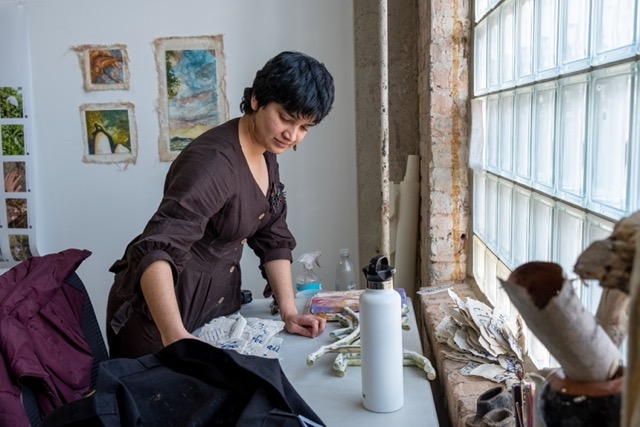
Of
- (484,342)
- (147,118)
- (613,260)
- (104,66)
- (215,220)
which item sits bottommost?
(484,342)

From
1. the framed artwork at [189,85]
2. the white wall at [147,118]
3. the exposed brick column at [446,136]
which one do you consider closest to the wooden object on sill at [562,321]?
the exposed brick column at [446,136]

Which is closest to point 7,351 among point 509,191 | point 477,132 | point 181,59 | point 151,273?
point 151,273

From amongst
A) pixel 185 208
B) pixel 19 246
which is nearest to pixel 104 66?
pixel 19 246

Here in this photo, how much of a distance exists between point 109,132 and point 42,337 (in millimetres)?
1618

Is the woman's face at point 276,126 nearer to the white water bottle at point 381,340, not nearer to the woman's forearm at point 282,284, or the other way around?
the woman's forearm at point 282,284

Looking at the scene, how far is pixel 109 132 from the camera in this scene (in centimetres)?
294

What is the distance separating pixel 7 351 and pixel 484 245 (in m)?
1.34

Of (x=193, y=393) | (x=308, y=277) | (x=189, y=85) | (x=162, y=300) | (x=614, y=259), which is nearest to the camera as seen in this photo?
(x=614, y=259)

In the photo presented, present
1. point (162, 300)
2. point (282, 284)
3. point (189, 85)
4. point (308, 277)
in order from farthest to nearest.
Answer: point (189, 85), point (308, 277), point (282, 284), point (162, 300)

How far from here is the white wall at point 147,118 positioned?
2799mm

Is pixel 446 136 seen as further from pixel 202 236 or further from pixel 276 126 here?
pixel 202 236

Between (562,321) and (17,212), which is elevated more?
(562,321)

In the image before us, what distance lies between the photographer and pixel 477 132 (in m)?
1.83

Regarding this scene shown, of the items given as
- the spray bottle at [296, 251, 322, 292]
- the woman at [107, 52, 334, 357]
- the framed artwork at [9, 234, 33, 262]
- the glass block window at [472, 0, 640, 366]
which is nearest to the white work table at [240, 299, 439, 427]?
the woman at [107, 52, 334, 357]
